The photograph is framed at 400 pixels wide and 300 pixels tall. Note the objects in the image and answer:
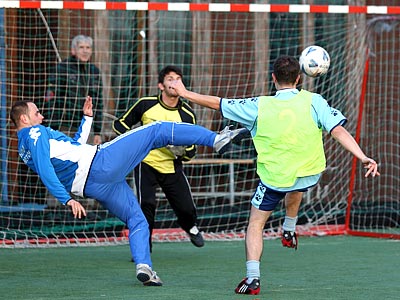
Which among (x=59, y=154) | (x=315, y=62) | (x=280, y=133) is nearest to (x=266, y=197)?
(x=280, y=133)

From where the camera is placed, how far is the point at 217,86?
13.1 metres

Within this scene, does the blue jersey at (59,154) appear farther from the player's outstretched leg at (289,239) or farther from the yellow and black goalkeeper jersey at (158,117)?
the yellow and black goalkeeper jersey at (158,117)

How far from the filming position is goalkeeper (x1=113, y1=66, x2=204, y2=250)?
9500mm

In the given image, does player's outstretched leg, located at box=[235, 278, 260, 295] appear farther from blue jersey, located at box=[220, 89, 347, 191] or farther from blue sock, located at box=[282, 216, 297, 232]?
blue sock, located at box=[282, 216, 297, 232]

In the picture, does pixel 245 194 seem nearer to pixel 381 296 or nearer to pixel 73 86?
pixel 73 86

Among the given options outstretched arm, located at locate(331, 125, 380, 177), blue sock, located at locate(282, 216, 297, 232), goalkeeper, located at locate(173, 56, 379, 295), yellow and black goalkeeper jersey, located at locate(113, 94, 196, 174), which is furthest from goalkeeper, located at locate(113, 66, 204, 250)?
outstretched arm, located at locate(331, 125, 380, 177)

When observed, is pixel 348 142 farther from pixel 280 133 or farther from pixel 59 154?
pixel 59 154

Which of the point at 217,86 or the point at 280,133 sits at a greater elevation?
the point at 280,133

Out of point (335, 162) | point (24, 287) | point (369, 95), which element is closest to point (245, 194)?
point (335, 162)

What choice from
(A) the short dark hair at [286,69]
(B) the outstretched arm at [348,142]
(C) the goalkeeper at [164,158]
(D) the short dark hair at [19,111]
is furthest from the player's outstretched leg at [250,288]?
(C) the goalkeeper at [164,158]

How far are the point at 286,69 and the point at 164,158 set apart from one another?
8.59 feet

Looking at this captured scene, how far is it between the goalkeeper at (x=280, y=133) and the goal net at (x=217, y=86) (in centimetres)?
430

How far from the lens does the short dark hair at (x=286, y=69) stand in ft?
23.7

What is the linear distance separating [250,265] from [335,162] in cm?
611
